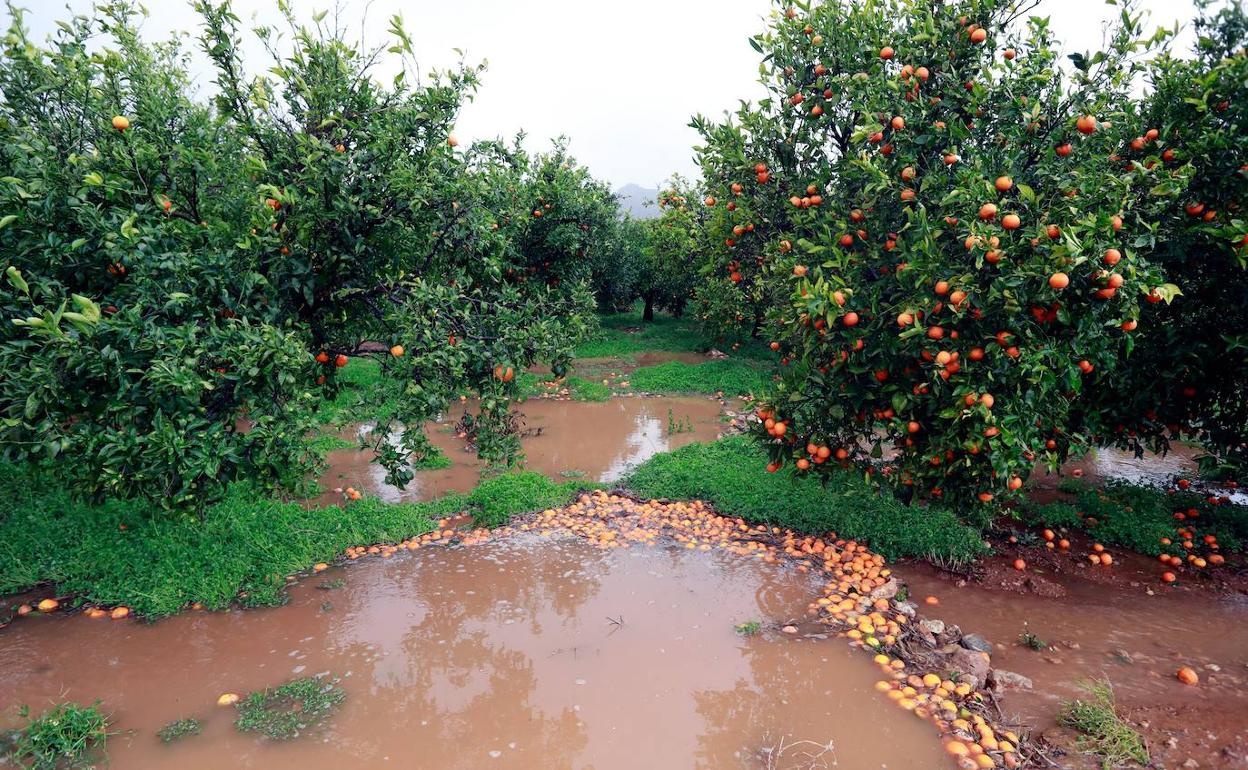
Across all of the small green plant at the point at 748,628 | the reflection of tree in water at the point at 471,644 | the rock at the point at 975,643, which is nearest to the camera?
the reflection of tree in water at the point at 471,644

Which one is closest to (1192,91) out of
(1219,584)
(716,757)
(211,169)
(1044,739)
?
(1219,584)

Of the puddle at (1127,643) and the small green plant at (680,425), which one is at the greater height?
the small green plant at (680,425)

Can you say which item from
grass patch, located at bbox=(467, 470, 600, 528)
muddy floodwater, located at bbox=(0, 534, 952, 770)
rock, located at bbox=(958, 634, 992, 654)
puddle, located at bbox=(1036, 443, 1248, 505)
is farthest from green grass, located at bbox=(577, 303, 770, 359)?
rock, located at bbox=(958, 634, 992, 654)

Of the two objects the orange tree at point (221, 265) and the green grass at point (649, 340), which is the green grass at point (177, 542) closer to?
the orange tree at point (221, 265)

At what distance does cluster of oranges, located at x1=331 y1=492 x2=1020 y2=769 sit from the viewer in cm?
471

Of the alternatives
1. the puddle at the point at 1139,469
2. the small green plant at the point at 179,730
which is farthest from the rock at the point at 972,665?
the small green plant at the point at 179,730

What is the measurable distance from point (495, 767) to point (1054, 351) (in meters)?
4.96

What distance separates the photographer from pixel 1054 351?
17.5 feet

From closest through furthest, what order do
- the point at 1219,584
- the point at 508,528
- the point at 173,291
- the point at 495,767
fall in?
1. the point at 495,767
2. the point at 173,291
3. the point at 1219,584
4. the point at 508,528

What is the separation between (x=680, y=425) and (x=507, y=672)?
806 cm

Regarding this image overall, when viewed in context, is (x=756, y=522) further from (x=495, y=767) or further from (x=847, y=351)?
(x=495, y=767)

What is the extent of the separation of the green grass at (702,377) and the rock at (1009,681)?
10235mm

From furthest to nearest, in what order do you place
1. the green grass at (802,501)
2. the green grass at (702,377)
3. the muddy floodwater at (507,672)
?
1. the green grass at (702,377)
2. the green grass at (802,501)
3. the muddy floodwater at (507,672)

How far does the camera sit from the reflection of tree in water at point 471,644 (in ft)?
15.4
